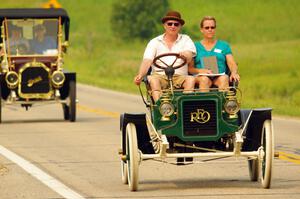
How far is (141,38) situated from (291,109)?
5361 cm

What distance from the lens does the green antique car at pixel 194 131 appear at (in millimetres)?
12094

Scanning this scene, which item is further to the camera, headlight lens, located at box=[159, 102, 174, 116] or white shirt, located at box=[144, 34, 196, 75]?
white shirt, located at box=[144, 34, 196, 75]

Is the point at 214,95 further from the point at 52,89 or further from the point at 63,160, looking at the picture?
the point at 52,89

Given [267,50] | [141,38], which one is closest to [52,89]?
[267,50]

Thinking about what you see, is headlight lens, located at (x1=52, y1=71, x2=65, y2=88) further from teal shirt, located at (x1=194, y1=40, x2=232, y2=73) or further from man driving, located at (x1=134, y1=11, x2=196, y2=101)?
man driving, located at (x1=134, y1=11, x2=196, y2=101)

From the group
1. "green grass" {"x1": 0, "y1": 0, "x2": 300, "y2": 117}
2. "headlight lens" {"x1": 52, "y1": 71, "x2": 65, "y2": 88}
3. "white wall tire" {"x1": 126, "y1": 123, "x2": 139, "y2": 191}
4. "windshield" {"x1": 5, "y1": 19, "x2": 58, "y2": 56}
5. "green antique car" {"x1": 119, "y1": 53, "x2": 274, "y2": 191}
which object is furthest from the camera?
"green grass" {"x1": 0, "y1": 0, "x2": 300, "y2": 117}

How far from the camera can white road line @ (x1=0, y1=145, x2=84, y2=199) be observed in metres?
11.9

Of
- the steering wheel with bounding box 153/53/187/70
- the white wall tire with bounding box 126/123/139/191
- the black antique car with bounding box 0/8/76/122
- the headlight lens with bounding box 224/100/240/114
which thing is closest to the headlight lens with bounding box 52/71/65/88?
the black antique car with bounding box 0/8/76/122

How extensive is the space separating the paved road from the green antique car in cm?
33

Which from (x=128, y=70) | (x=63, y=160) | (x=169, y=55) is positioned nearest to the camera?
(x=169, y=55)

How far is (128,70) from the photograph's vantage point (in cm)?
5075

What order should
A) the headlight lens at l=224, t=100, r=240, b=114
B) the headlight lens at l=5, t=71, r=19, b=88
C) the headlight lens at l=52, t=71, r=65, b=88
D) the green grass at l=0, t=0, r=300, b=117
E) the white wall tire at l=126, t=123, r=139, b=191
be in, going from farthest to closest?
1. the green grass at l=0, t=0, r=300, b=117
2. the headlight lens at l=52, t=71, r=65, b=88
3. the headlight lens at l=5, t=71, r=19, b=88
4. the headlight lens at l=224, t=100, r=240, b=114
5. the white wall tire at l=126, t=123, r=139, b=191

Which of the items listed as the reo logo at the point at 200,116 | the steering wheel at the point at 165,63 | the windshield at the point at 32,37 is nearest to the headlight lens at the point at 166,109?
the reo logo at the point at 200,116

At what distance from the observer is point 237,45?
72625 millimetres
